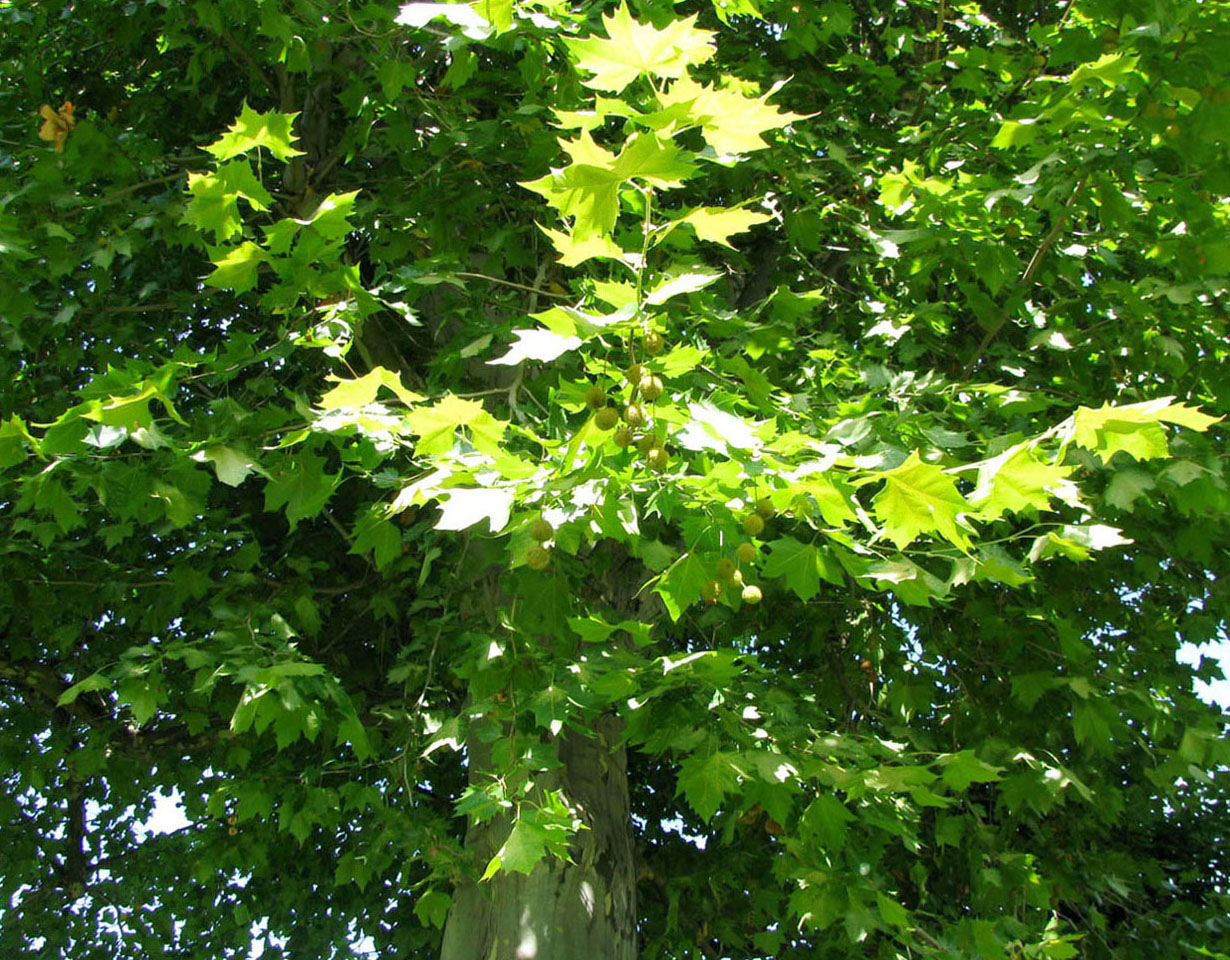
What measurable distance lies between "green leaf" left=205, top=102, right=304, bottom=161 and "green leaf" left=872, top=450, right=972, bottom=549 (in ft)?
6.34

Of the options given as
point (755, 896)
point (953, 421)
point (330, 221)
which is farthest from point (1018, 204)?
point (755, 896)

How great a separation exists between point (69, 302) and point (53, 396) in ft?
1.81

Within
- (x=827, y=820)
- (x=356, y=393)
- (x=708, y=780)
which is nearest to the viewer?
(x=356, y=393)

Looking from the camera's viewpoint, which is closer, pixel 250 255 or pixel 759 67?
pixel 250 255

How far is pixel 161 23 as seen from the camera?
4.80 metres

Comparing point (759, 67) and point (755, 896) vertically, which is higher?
point (759, 67)

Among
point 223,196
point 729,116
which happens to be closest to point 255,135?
point 223,196

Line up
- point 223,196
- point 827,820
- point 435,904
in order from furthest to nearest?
point 435,904 < point 827,820 < point 223,196

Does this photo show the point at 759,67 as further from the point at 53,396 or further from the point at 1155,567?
the point at 53,396

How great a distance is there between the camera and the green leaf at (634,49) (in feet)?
6.75

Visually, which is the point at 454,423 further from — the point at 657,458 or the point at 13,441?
the point at 13,441

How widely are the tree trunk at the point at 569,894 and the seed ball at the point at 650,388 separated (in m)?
1.78

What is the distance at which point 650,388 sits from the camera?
209 centimetres

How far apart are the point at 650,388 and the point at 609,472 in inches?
8.2
